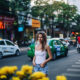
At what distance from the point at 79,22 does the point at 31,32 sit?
57.5 ft

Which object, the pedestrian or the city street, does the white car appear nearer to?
the city street

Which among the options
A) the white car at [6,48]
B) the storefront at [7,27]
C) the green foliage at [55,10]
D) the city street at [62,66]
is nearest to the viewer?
the city street at [62,66]

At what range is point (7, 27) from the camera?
111 feet

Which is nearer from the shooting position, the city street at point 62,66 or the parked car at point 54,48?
the city street at point 62,66

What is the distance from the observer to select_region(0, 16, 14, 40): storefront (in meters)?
32.1

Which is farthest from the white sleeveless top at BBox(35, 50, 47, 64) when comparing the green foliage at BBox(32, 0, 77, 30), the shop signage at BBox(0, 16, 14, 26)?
the green foliage at BBox(32, 0, 77, 30)

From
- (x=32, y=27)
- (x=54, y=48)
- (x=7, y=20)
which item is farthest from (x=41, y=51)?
(x=32, y=27)

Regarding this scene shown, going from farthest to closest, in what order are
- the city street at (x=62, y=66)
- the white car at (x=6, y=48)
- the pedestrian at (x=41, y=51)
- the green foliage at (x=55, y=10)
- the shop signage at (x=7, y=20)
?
the green foliage at (x=55, y=10) → the shop signage at (x=7, y=20) → the white car at (x=6, y=48) → the city street at (x=62, y=66) → the pedestrian at (x=41, y=51)

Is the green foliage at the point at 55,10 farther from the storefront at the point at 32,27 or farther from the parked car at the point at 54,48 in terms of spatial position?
the parked car at the point at 54,48

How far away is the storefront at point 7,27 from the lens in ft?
105

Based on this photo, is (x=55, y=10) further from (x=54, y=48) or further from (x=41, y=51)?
(x=41, y=51)

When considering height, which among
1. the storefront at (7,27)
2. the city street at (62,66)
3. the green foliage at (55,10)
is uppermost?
the green foliage at (55,10)

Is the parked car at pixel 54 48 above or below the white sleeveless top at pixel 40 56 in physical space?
below

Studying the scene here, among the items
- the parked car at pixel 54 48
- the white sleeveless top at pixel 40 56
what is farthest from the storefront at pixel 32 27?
the white sleeveless top at pixel 40 56
